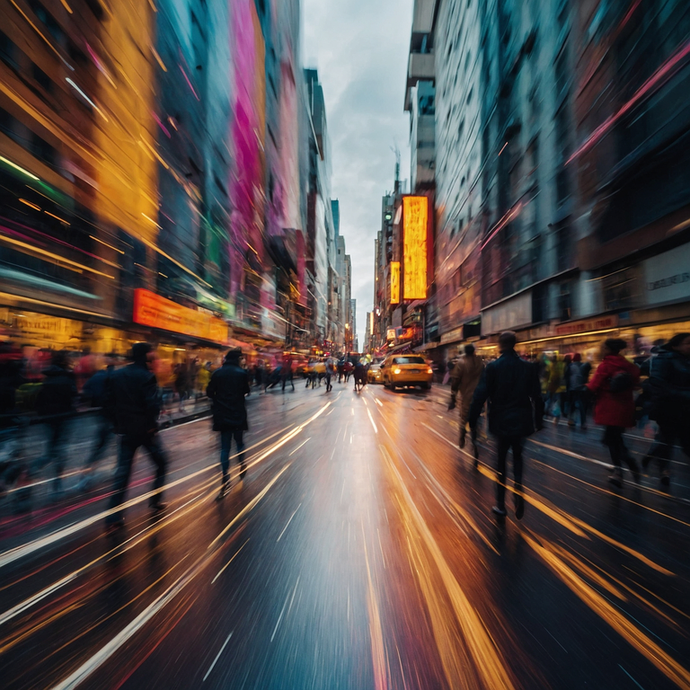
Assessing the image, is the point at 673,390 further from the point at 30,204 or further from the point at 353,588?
the point at 30,204

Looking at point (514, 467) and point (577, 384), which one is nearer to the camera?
point (514, 467)

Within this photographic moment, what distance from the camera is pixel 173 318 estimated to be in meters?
23.2

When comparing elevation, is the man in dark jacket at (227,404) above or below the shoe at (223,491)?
above

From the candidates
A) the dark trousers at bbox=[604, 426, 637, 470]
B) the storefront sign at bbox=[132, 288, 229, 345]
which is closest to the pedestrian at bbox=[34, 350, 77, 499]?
the dark trousers at bbox=[604, 426, 637, 470]

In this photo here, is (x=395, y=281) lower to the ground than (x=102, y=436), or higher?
higher

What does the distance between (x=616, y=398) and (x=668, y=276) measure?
937 centimetres

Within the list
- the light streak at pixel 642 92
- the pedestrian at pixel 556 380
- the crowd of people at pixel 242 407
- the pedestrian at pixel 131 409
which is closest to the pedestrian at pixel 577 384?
the pedestrian at pixel 556 380

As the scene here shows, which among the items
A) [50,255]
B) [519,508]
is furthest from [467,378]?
[50,255]

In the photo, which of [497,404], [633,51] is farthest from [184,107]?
[497,404]

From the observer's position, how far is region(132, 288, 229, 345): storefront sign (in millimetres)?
19484

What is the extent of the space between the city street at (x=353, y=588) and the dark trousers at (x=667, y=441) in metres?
0.42

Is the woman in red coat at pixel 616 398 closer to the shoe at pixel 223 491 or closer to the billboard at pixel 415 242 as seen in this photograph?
the shoe at pixel 223 491

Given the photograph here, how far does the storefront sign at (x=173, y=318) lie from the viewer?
1948cm

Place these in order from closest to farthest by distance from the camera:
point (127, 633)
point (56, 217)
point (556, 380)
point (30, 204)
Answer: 1. point (127, 633)
2. point (556, 380)
3. point (30, 204)
4. point (56, 217)
